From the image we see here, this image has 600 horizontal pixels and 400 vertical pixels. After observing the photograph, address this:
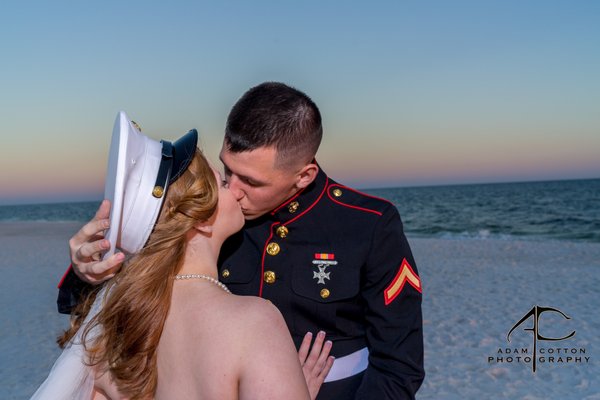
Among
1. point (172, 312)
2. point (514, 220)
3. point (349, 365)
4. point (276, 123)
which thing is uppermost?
point (276, 123)

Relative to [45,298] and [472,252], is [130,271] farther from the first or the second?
[472,252]

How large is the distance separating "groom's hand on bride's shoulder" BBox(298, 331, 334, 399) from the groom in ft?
0.37

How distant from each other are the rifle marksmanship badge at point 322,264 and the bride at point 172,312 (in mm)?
529

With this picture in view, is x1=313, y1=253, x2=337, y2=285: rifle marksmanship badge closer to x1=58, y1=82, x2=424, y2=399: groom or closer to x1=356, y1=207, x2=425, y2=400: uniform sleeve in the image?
x1=58, y1=82, x2=424, y2=399: groom

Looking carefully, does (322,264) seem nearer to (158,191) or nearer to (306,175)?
(306,175)

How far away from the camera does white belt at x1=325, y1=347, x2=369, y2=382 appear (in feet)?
8.32

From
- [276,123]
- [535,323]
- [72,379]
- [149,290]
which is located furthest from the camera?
[535,323]

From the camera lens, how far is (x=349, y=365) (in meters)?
2.55

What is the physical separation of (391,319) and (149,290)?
1005mm

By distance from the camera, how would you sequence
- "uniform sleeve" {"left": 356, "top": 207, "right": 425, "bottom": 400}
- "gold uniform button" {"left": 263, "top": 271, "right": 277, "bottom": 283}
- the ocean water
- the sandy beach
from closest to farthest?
1. "uniform sleeve" {"left": 356, "top": 207, "right": 425, "bottom": 400}
2. "gold uniform button" {"left": 263, "top": 271, "right": 277, "bottom": 283}
3. the sandy beach
4. the ocean water

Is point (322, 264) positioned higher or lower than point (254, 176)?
lower

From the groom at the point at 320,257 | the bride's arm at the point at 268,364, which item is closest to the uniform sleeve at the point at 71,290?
the groom at the point at 320,257

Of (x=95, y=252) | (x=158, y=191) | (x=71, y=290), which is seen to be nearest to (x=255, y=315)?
(x=158, y=191)

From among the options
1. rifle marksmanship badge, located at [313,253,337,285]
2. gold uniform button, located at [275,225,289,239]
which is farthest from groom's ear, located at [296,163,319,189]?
rifle marksmanship badge, located at [313,253,337,285]
